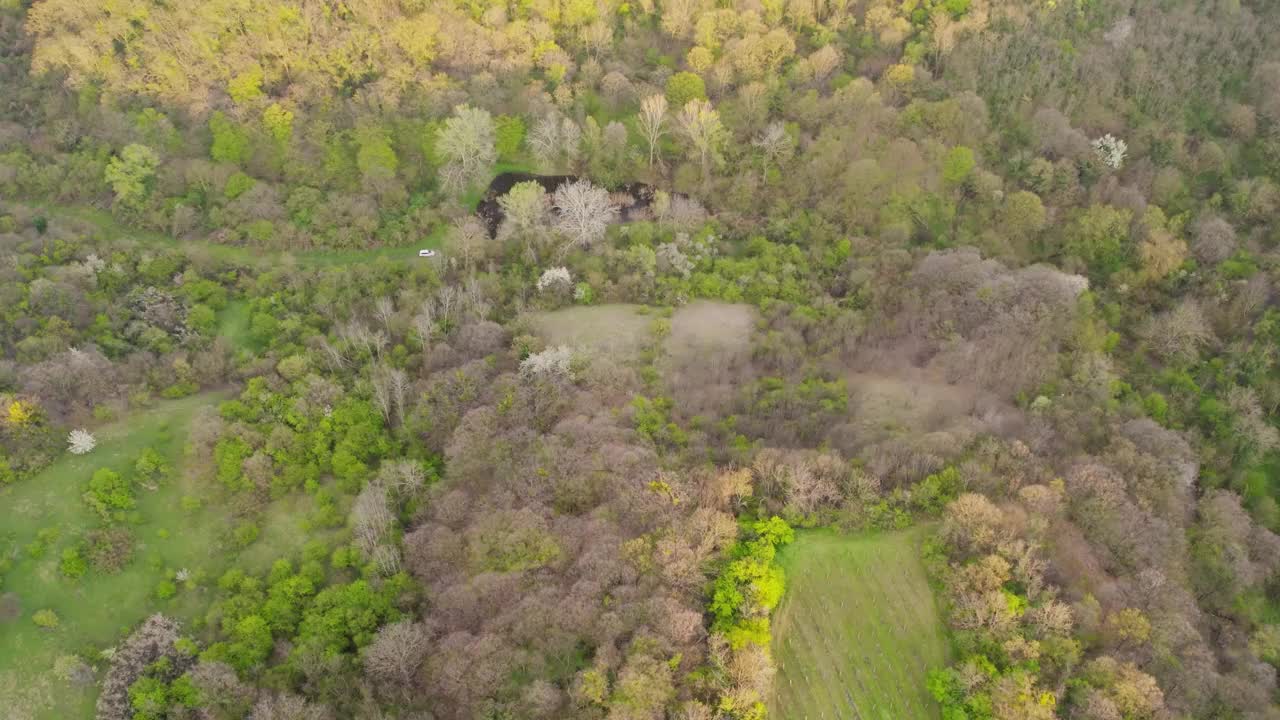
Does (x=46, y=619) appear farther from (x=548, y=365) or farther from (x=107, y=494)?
(x=548, y=365)

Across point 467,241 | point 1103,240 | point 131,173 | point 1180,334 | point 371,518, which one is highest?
point 1103,240

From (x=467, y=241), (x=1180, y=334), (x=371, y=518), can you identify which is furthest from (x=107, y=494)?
(x=1180, y=334)

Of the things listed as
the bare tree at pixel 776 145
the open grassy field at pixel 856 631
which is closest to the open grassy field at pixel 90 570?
the open grassy field at pixel 856 631

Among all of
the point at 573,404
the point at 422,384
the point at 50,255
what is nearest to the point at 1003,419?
the point at 573,404

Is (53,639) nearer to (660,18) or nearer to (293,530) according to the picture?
(293,530)

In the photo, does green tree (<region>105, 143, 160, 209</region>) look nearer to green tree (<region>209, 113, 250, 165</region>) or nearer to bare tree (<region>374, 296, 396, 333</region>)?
green tree (<region>209, 113, 250, 165</region>)

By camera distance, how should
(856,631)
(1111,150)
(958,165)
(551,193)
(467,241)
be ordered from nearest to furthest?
(856,631), (467,241), (958,165), (1111,150), (551,193)

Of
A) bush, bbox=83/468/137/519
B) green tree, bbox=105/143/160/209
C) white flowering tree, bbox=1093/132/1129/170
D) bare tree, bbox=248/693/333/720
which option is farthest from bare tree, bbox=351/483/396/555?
white flowering tree, bbox=1093/132/1129/170

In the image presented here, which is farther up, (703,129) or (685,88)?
(685,88)
